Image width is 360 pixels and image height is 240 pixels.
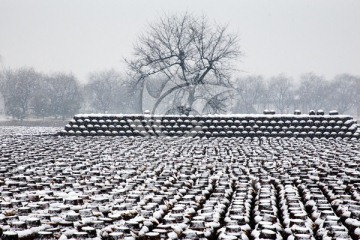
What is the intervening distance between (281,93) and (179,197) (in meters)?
112

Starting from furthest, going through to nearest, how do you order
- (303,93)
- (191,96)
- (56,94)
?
(303,93), (56,94), (191,96)

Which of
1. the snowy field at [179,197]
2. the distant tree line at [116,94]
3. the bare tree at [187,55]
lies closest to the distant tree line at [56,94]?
the distant tree line at [116,94]

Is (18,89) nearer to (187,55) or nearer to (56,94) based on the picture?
(56,94)

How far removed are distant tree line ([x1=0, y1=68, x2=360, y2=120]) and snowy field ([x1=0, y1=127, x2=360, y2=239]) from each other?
191ft

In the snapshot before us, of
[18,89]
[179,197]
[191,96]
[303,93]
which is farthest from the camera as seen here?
[303,93]

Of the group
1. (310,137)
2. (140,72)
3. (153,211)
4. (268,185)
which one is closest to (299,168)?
(268,185)

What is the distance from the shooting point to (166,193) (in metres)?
6.43

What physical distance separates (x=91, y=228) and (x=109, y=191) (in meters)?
2.42

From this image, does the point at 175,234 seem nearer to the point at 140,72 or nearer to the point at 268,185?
the point at 268,185

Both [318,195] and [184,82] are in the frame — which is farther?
[184,82]

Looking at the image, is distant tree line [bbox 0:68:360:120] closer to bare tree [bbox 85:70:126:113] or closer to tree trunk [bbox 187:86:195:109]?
bare tree [bbox 85:70:126:113]

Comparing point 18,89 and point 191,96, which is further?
point 18,89

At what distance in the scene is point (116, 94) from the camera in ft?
327

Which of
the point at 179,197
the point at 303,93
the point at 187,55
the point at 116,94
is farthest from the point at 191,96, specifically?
the point at 303,93
